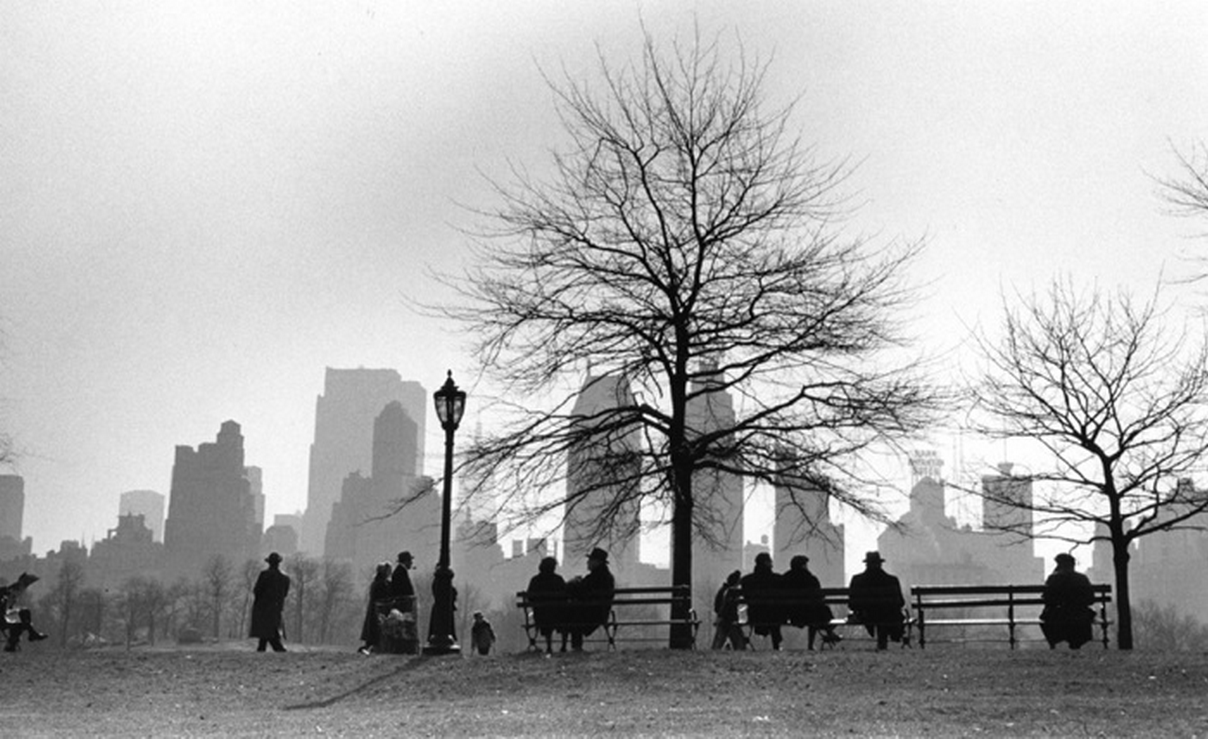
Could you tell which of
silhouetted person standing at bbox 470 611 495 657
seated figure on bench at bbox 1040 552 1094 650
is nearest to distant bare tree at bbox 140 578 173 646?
silhouetted person standing at bbox 470 611 495 657

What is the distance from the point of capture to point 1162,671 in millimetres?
16625

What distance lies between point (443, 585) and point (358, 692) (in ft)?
14.8

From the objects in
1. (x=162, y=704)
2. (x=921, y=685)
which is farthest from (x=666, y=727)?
(x=162, y=704)

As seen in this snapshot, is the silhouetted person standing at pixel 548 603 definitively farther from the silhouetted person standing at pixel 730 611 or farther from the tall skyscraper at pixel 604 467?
the silhouetted person standing at pixel 730 611

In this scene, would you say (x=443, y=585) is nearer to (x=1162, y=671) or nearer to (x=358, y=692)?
(x=358, y=692)

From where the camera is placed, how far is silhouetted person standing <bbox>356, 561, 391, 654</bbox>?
23.4 metres

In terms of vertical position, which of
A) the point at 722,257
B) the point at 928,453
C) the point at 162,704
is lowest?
the point at 162,704

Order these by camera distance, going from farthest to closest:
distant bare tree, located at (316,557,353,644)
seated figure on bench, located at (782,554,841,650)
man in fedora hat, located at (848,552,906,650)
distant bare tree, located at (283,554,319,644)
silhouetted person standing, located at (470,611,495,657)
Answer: distant bare tree, located at (316,557,353,644)
distant bare tree, located at (283,554,319,644)
silhouetted person standing, located at (470,611,495,657)
seated figure on bench, located at (782,554,841,650)
man in fedora hat, located at (848,552,906,650)

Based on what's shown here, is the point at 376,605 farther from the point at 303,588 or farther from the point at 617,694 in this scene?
the point at 303,588

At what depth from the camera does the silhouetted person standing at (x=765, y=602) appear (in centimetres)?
2094

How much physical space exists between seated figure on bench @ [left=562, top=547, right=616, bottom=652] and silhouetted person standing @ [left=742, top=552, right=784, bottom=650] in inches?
81.3

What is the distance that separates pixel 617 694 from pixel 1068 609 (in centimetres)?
803

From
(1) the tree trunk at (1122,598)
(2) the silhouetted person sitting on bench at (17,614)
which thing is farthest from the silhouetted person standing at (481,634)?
(1) the tree trunk at (1122,598)

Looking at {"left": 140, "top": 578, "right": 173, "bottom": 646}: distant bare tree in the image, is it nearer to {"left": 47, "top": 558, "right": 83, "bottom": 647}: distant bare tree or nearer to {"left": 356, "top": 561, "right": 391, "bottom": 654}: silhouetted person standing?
{"left": 47, "top": 558, "right": 83, "bottom": 647}: distant bare tree
